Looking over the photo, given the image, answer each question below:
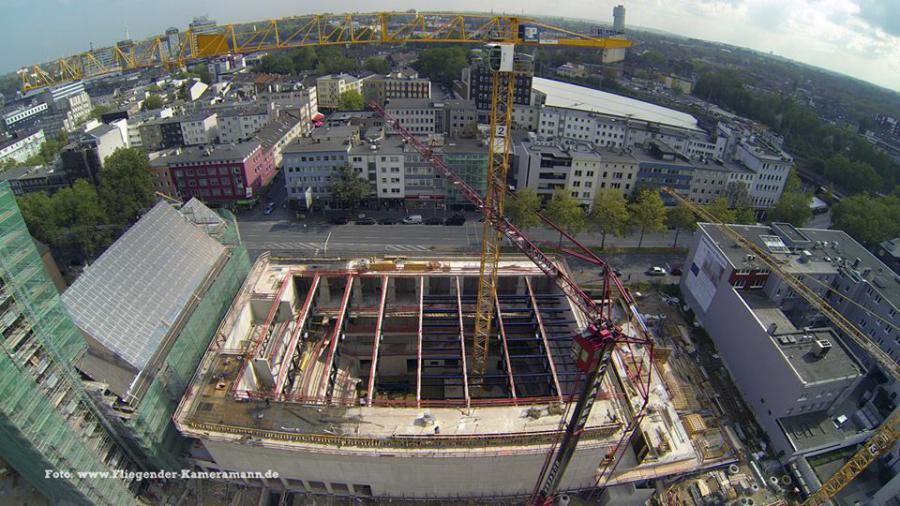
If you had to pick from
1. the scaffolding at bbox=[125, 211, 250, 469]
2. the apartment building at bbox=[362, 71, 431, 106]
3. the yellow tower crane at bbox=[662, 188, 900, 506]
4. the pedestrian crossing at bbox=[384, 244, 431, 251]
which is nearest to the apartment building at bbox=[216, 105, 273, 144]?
the apartment building at bbox=[362, 71, 431, 106]

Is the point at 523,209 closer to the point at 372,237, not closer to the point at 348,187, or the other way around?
the point at 372,237

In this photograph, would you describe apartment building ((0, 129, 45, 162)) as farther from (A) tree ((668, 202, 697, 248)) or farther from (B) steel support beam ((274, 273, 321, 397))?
(A) tree ((668, 202, 697, 248))

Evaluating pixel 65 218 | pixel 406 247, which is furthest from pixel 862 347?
pixel 65 218

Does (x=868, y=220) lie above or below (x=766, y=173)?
below

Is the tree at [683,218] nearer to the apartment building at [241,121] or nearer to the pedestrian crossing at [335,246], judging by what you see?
the pedestrian crossing at [335,246]

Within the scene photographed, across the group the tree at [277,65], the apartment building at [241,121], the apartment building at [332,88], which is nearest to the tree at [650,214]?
the apartment building at [241,121]
